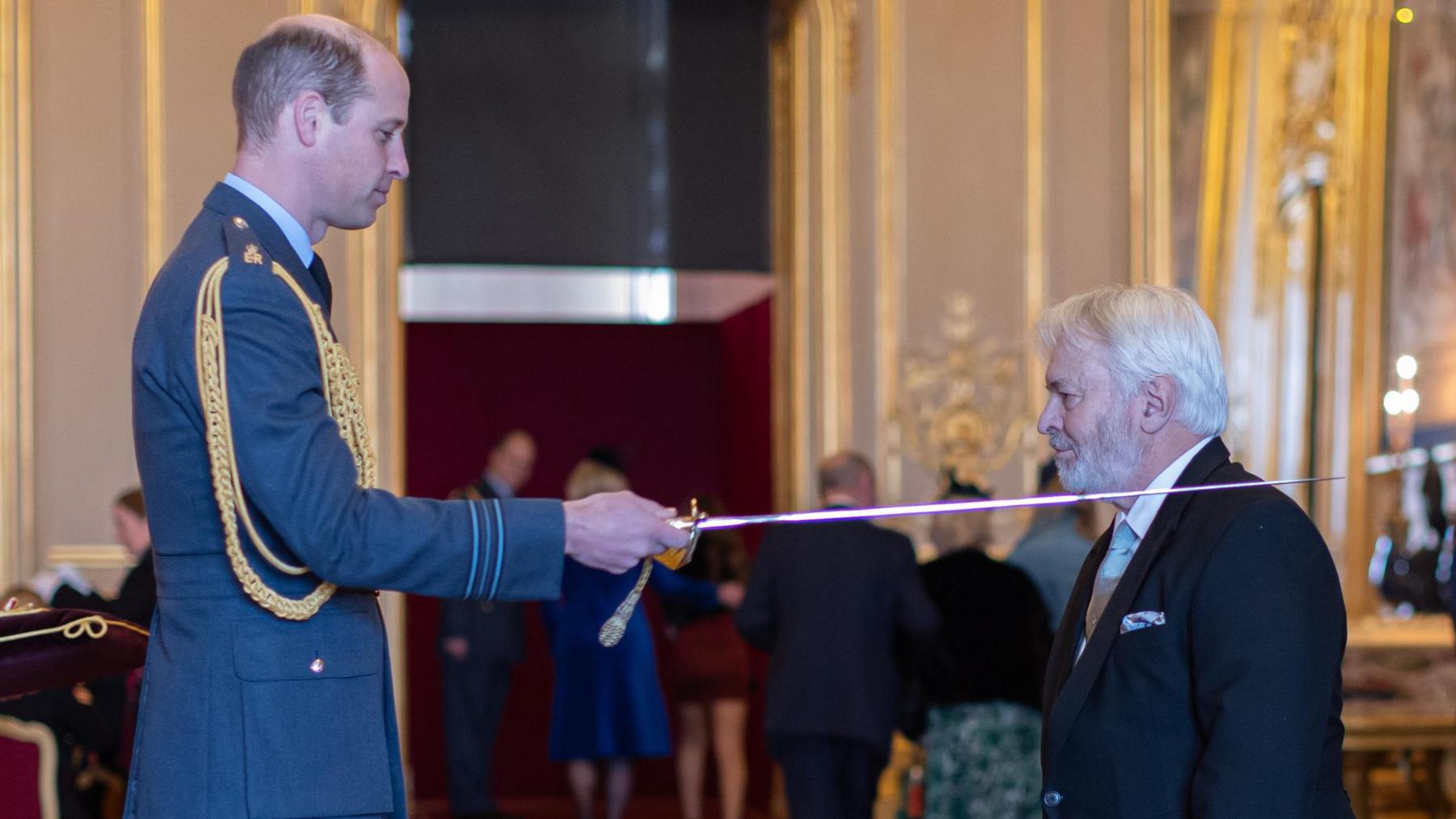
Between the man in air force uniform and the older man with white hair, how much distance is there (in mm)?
657

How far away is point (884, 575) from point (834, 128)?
2750 millimetres

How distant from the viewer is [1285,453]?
743 cm

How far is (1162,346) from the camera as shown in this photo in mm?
2383

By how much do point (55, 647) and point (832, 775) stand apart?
3.51m

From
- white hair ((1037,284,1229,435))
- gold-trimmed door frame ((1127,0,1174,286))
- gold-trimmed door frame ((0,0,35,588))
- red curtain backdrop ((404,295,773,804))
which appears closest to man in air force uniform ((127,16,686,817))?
white hair ((1037,284,1229,435))

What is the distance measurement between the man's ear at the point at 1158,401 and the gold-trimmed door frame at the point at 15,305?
19.2ft

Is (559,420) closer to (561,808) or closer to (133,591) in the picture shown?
(561,808)

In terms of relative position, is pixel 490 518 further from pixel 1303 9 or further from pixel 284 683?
pixel 1303 9

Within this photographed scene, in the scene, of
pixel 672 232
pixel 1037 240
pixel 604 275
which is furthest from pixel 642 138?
pixel 604 275

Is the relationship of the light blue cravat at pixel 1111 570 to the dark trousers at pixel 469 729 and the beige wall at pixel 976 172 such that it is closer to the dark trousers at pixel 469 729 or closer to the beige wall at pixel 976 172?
the beige wall at pixel 976 172

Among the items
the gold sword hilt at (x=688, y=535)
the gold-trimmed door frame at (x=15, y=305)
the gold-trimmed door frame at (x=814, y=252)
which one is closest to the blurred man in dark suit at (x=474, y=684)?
the gold-trimmed door frame at (x=814, y=252)

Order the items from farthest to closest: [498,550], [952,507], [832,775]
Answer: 1. [832,775]
2. [952,507]
3. [498,550]

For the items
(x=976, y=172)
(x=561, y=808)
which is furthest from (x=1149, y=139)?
(x=561, y=808)

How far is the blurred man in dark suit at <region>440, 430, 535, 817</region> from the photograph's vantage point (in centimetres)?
762
